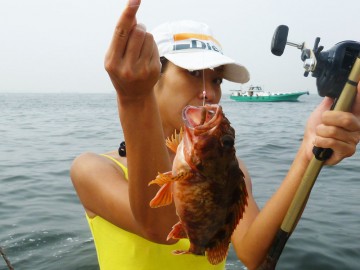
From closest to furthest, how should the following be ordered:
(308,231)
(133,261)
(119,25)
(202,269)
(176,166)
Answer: (119,25) < (176,166) < (133,261) < (202,269) < (308,231)

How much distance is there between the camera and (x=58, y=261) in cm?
590

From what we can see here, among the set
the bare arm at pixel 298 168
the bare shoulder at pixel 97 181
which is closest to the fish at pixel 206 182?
the bare arm at pixel 298 168

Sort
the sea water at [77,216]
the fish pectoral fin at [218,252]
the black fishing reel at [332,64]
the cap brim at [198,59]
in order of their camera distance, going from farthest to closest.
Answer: the sea water at [77,216] → the cap brim at [198,59] → the black fishing reel at [332,64] → the fish pectoral fin at [218,252]

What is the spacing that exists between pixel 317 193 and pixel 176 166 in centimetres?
756

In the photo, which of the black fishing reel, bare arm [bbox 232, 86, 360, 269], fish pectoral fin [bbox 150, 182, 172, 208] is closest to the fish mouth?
fish pectoral fin [bbox 150, 182, 172, 208]

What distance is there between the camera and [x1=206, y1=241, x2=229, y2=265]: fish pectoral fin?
1.79 meters

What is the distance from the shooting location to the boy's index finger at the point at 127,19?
1.32 metres

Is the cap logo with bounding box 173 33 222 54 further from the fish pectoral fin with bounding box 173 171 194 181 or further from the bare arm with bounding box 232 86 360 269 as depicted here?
the fish pectoral fin with bounding box 173 171 194 181

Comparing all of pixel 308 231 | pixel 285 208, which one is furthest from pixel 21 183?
pixel 285 208

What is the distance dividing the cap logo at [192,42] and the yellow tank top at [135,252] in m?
0.93

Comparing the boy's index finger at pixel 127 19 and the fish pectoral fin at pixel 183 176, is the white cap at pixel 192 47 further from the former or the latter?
the boy's index finger at pixel 127 19

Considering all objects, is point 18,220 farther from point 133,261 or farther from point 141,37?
point 141,37

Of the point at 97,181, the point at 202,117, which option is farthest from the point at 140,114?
the point at 97,181

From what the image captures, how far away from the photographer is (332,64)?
2.26 m
